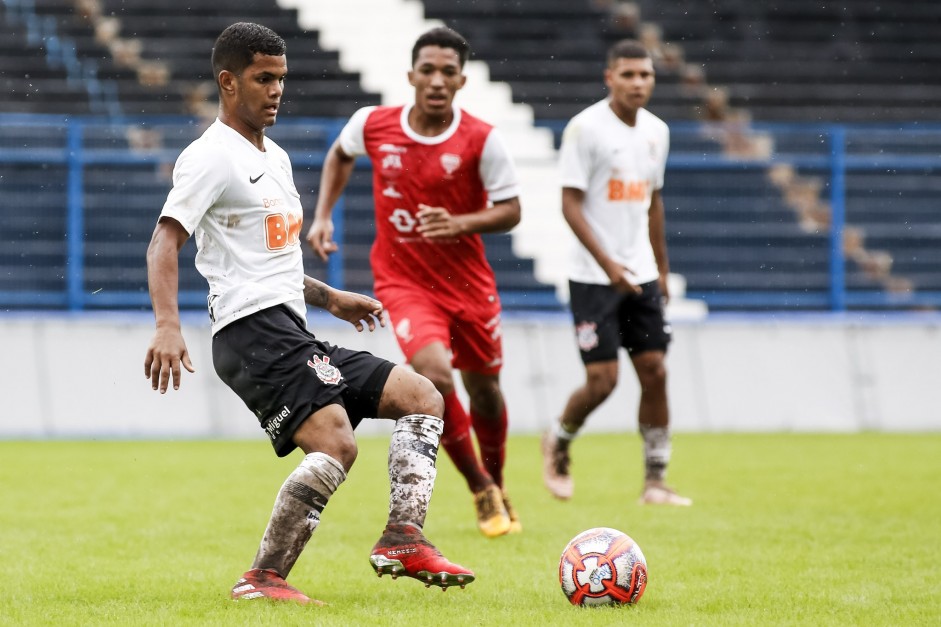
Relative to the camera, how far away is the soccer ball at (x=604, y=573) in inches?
181

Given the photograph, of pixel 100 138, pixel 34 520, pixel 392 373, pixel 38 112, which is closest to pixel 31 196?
pixel 100 138

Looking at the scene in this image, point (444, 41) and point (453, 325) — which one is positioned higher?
point (444, 41)

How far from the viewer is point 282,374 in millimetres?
4582

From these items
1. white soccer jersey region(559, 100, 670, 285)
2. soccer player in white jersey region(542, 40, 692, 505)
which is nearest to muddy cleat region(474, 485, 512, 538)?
soccer player in white jersey region(542, 40, 692, 505)

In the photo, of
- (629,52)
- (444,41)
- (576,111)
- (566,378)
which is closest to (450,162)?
(444,41)

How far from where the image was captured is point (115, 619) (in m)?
4.35

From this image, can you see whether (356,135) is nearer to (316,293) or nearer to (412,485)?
(316,293)

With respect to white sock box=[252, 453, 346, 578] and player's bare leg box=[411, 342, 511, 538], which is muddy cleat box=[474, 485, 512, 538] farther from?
white sock box=[252, 453, 346, 578]

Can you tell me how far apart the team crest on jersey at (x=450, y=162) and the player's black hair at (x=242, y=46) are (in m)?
2.15

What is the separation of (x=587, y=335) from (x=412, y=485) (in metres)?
3.32

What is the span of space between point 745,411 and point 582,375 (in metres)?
1.40

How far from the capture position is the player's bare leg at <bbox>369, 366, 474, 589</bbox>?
4500 millimetres

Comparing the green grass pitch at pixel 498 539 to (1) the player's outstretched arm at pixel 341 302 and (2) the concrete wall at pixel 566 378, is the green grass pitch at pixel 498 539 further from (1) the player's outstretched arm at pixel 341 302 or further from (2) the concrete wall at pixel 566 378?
(1) the player's outstretched arm at pixel 341 302

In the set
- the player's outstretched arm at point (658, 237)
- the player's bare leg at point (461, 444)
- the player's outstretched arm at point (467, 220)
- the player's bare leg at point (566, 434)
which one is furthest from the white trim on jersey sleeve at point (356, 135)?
the player's outstretched arm at point (658, 237)
